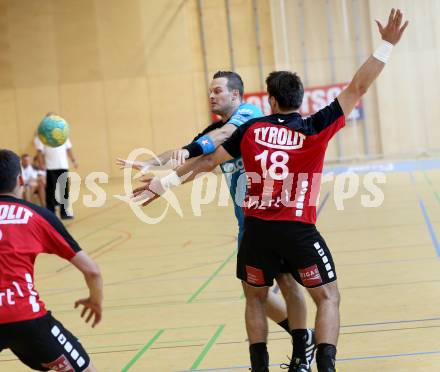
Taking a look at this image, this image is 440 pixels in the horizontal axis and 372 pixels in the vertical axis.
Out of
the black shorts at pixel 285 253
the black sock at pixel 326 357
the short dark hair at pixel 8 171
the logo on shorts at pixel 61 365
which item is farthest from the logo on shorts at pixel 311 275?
the short dark hair at pixel 8 171

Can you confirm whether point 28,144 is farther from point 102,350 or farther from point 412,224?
point 102,350

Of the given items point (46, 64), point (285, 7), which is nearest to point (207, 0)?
point (285, 7)

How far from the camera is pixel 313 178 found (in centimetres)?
575

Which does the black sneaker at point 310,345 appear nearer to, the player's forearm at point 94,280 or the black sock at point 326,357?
the black sock at point 326,357

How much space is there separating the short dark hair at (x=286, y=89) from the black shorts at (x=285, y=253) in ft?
2.70

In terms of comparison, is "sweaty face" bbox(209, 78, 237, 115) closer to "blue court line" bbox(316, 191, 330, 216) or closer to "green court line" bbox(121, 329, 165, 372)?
"green court line" bbox(121, 329, 165, 372)

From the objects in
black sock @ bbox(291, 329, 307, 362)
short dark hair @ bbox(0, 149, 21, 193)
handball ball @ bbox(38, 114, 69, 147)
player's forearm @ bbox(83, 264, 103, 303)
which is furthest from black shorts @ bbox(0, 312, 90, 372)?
handball ball @ bbox(38, 114, 69, 147)

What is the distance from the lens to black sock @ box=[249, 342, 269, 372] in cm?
577

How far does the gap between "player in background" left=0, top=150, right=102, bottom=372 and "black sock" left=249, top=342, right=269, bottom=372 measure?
148 cm

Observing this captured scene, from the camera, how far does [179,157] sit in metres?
5.92

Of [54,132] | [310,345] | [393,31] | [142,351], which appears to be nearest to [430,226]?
[54,132]

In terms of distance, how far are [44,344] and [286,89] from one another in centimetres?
234

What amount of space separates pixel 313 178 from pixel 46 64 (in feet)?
77.1

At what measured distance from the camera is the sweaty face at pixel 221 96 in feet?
21.3
